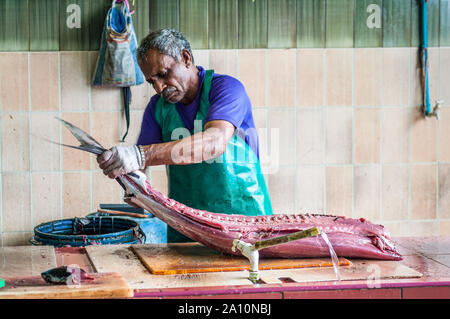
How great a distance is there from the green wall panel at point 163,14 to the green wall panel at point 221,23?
0.92 ft

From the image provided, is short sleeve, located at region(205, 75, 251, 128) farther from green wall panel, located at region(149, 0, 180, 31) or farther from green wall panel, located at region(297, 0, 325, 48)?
green wall panel, located at region(297, 0, 325, 48)

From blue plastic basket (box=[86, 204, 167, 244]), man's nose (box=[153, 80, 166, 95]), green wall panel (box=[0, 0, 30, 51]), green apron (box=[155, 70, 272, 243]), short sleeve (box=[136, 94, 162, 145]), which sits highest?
green wall panel (box=[0, 0, 30, 51])

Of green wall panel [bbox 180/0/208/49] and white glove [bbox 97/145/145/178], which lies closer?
white glove [bbox 97/145/145/178]

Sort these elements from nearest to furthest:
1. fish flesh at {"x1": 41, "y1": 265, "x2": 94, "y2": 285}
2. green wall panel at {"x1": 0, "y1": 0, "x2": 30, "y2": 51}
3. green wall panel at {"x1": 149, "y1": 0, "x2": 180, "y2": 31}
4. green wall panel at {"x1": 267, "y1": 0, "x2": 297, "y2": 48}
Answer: fish flesh at {"x1": 41, "y1": 265, "x2": 94, "y2": 285} → green wall panel at {"x1": 0, "y1": 0, "x2": 30, "y2": 51} → green wall panel at {"x1": 149, "y1": 0, "x2": 180, "y2": 31} → green wall panel at {"x1": 267, "y1": 0, "x2": 297, "y2": 48}

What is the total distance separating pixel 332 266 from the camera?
218 centimetres

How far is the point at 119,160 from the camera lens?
Result: 7.44 ft

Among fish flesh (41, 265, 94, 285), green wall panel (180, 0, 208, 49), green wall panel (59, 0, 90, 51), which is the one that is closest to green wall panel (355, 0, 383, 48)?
green wall panel (180, 0, 208, 49)

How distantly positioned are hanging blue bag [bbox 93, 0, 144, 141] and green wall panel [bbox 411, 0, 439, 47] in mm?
Answer: 2322

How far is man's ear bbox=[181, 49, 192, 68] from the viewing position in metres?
2.75

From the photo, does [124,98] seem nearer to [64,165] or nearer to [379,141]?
[64,165]

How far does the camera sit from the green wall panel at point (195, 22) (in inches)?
165

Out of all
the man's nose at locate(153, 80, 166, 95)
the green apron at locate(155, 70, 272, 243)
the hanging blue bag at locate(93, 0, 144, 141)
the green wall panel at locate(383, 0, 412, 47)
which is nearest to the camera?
the man's nose at locate(153, 80, 166, 95)

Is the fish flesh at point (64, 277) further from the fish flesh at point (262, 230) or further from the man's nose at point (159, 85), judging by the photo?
the man's nose at point (159, 85)

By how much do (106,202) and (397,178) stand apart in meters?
2.45
